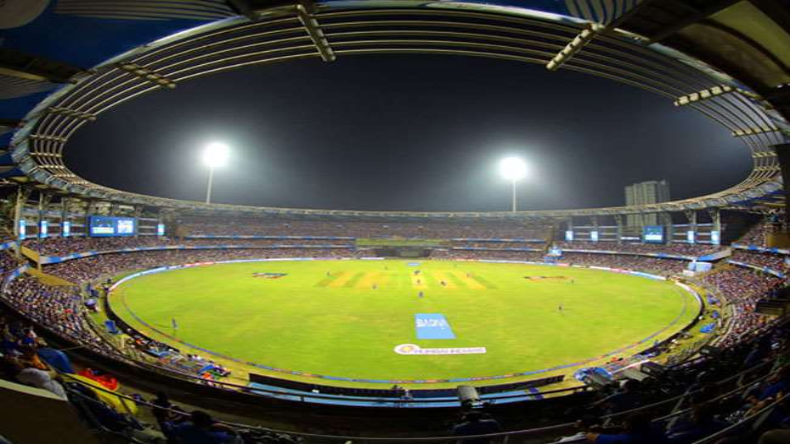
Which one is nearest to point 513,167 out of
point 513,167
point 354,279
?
point 513,167

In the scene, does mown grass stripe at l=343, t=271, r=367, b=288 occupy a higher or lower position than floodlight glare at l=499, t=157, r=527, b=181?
lower

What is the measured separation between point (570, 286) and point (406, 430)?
141ft

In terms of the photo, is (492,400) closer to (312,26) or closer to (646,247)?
(312,26)

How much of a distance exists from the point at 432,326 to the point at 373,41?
20458 mm

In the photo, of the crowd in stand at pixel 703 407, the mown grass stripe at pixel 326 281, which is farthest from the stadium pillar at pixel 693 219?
the crowd in stand at pixel 703 407

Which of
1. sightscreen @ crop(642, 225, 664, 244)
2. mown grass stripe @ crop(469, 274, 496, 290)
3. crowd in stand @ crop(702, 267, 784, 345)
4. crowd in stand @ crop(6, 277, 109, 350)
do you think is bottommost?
mown grass stripe @ crop(469, 274, 496, 290)

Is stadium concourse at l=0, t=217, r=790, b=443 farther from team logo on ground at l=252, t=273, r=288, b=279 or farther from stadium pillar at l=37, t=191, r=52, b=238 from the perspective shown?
team logo on ground at l=252, t=273, r=288, b=279

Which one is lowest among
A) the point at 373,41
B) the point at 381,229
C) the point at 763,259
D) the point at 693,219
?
the point at 763,259

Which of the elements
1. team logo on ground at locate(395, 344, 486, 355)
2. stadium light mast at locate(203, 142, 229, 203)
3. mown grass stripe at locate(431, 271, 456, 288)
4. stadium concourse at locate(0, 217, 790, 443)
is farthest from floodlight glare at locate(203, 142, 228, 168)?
team logo on ground at locate(395, 344, 486, 355)

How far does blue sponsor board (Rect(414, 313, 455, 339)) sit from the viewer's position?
23.6 meters

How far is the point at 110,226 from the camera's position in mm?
48531

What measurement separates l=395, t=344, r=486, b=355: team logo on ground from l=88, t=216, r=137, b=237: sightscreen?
47.4m

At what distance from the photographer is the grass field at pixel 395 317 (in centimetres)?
1927

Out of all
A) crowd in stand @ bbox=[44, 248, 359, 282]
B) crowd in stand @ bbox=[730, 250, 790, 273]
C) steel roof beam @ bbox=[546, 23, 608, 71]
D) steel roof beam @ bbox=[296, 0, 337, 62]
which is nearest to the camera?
steel roof beam @ bbox=[296, 0, 337, 62]
